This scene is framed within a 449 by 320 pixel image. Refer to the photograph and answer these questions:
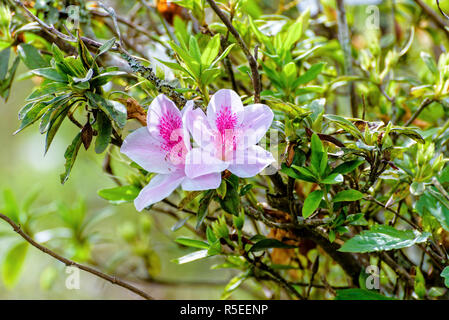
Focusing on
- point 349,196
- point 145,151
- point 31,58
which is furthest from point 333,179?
point 31,58

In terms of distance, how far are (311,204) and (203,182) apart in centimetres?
17

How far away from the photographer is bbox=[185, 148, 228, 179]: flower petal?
501 mm

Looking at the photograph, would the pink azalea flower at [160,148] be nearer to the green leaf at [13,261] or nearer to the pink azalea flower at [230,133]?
the pink azalea flower at [230,133]

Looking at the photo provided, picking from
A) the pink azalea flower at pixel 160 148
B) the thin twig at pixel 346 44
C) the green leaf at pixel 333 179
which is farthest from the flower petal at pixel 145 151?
the thin twig at pixel 346 44

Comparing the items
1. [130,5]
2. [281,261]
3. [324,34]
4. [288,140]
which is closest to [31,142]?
[130,5]

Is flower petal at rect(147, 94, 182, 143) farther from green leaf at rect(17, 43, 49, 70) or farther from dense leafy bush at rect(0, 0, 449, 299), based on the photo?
green leaf at rect(17, 43, 49, 70)

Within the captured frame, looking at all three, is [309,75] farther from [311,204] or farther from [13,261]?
[13,261]

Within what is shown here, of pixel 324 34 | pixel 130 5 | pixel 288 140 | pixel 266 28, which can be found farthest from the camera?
pixel 324 34

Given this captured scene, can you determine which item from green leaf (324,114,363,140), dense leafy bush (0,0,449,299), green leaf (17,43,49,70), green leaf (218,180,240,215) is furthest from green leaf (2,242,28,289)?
green leaf (324,114,363,140)

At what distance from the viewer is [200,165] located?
51 cm

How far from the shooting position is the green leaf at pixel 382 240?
591mm
